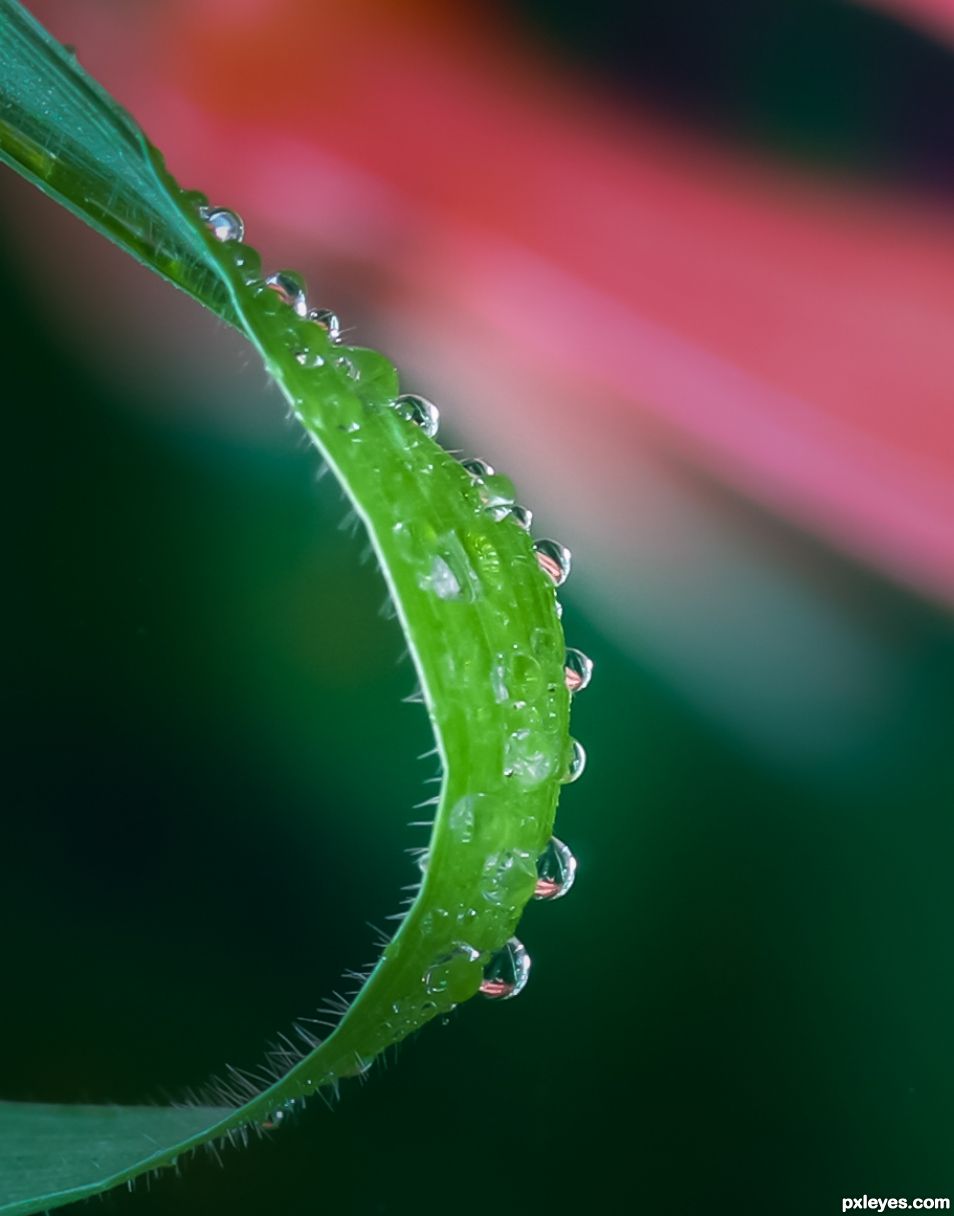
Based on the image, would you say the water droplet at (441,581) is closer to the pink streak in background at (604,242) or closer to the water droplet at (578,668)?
the water droplet at (578,668)

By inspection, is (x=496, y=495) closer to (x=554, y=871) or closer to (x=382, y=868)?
(x=554, y=871)

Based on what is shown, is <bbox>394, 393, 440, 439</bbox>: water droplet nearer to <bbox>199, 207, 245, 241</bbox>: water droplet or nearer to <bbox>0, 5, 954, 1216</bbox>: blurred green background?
<bbox>199, 207, 245, 241</bbox>: water droplet

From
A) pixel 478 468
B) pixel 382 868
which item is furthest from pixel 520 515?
pixel 382 868

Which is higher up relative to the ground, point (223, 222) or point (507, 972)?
point (223, 222)

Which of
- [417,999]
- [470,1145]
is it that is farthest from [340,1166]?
[417,999]

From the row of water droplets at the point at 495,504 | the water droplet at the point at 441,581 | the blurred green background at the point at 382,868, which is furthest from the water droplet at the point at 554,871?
the blurred green background at the point at 382,868
